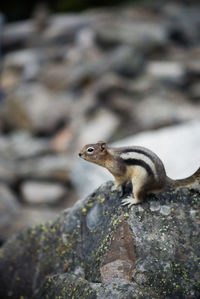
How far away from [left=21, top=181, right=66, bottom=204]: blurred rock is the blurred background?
0.12 feet

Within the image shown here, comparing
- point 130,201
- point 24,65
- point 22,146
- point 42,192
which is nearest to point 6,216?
point 42,192

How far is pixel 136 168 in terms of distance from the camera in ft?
15.9

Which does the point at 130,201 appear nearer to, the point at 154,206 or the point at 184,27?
the point at 154,206

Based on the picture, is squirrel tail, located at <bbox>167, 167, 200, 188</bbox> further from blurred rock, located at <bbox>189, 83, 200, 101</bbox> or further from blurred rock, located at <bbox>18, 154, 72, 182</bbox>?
blurred rock, located at <bbox>189, 83, 200, 101</bbox>

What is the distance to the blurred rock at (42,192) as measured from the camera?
1406 cm

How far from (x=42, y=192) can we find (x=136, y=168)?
9862mm

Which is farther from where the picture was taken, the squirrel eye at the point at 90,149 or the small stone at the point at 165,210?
the squirrel eye at the point at 90,149

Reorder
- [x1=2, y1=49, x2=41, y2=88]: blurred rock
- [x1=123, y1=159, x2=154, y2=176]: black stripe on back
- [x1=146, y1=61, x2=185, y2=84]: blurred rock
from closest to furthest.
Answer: [x1=123, y1=159, x2=154, y2=176]: black stripe on back < [x1=146, y1=61, x2=185, y2=84]: blurred rock < [x1=2, y1=49, x2=41, y2=88]: blurred rock

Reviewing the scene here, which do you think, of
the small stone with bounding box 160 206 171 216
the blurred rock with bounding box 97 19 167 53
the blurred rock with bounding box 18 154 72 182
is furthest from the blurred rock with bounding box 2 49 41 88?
the small stone with bounding box 160 206 171 216

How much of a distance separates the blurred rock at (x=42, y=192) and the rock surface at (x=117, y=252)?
8340 mm

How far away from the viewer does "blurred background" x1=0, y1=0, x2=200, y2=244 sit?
11.8 metres

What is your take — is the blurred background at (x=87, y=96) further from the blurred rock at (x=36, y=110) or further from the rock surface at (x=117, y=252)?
the rock surface at (x=117, y=252)

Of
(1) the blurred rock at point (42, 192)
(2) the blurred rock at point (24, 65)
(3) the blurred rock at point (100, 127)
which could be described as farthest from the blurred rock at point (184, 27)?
(1) the blurred rock at point (42, 192)

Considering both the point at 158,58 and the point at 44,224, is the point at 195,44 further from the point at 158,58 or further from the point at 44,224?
the point at 44,224
